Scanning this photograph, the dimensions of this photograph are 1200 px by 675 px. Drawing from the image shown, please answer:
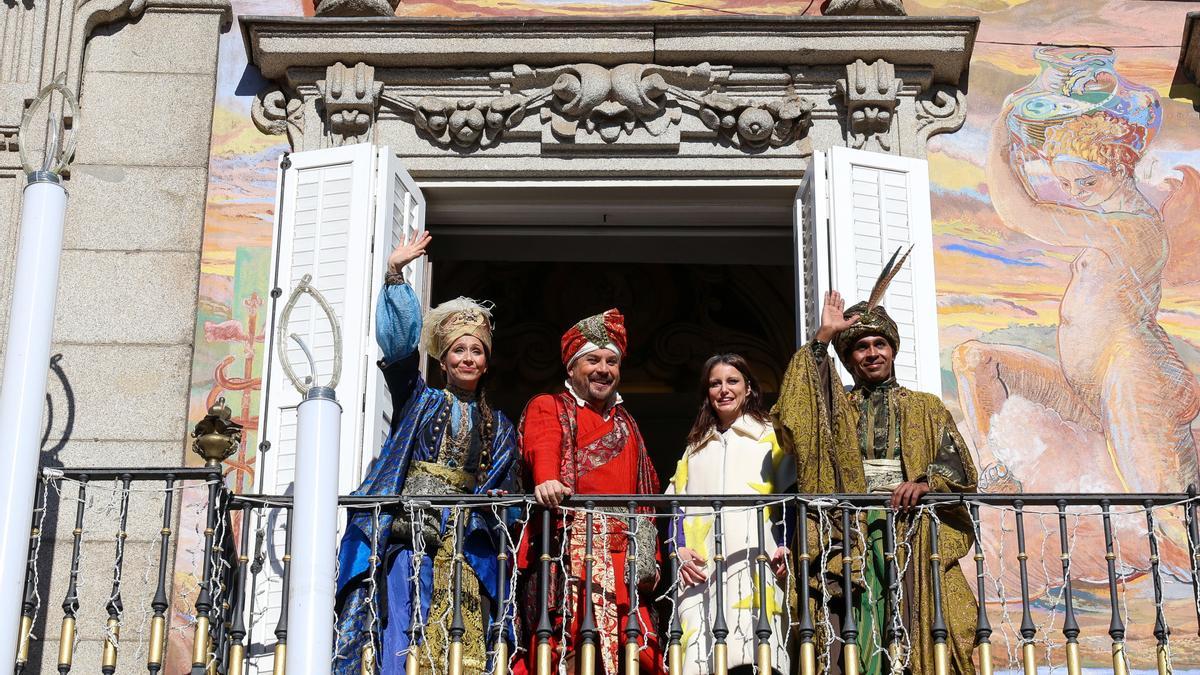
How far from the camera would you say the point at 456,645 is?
24.2ft

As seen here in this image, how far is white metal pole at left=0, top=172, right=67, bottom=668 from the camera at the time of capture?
6824 mm

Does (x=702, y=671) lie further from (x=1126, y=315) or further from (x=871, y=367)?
(x=1126, y=315)

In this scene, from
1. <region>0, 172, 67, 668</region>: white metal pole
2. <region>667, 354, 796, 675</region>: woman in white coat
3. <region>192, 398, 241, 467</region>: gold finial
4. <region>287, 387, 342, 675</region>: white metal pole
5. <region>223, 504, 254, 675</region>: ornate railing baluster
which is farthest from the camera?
<region>192, 398, 241, 467</region>: gold finial

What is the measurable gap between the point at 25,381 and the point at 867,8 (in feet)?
13.4

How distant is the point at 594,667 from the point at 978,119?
3.25 metres

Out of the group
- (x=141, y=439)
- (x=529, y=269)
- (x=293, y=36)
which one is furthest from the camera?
(x=529, y=269)

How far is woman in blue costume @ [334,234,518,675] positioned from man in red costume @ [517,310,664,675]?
16 centimetres

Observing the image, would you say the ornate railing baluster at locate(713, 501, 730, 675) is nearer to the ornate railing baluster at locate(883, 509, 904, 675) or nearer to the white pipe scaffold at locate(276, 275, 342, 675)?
the ornate railing baluster at locate(883, 509, 904, 675)

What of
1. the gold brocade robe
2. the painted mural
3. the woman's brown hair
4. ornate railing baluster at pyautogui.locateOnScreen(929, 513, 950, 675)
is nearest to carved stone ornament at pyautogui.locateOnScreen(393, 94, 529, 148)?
the painted mural

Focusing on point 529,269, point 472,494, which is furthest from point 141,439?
point 529,269

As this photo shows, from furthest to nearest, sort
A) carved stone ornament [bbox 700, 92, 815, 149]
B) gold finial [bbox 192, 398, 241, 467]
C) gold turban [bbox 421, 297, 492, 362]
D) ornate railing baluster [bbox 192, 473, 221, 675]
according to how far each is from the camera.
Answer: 1. carved stone ornament [bbox 700, 92, 815, 149]
2. gold finial [bbox 192, 398, 241, 467]
3. gold turban [bbox 421, 297, 492, 362]
4. ornate railing baluster [bbox 192, 473, 221, 675]

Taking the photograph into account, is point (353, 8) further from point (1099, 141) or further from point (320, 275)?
point (1099, 141)

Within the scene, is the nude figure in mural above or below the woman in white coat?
above

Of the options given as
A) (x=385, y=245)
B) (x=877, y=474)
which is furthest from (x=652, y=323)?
(x=877, y=474)
